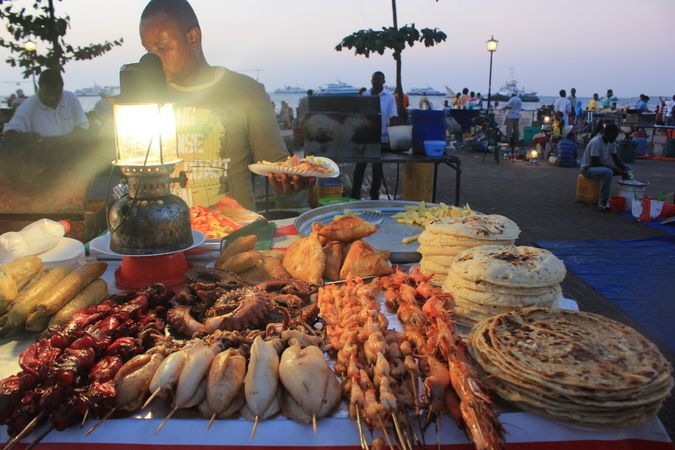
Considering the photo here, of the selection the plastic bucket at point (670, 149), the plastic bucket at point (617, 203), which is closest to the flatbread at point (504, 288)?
the plastic bucket at point (617, 203)

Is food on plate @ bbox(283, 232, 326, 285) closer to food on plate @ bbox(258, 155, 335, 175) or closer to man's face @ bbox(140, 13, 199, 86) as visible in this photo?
food on plate @ bbox(258, 155, 335, 175)

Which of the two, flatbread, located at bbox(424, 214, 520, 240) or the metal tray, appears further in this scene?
the metal tray

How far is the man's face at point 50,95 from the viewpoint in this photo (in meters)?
8.04

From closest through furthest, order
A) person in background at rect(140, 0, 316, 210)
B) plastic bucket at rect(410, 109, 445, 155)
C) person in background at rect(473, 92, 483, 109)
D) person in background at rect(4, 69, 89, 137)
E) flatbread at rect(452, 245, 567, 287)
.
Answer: flatbread at rect(452, 245, 567, 287) → person in background at rect(140, 0, 316, 210) → person in background at rect(4, 69, 89, 137) → plastic bucket at rect(410, 109, 445, 155) → person in background at rect(473, 92, 483, 109)

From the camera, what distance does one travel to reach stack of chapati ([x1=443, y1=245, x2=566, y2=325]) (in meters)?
2.14

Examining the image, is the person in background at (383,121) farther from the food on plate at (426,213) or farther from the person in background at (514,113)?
the person in background at (514,113)

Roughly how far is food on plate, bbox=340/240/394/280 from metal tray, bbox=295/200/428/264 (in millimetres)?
413

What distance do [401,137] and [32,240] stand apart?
7.14 m

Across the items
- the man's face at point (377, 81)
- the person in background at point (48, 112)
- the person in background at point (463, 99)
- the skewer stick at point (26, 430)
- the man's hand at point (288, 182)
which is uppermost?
the person in background at point (463, 99)

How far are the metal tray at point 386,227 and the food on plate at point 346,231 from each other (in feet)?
1.17

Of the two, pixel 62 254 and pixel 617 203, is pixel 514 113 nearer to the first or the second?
pixel 617 203

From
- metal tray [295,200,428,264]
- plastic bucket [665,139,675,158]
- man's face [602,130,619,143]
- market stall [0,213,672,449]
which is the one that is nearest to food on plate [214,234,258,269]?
metal tray [295,200,428,264]

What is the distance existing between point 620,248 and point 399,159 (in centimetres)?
461

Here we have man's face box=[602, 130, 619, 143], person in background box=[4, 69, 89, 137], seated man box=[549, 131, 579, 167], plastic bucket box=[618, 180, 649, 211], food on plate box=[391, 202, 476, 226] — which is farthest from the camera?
seated man box=[549, 131, 579, 167]
